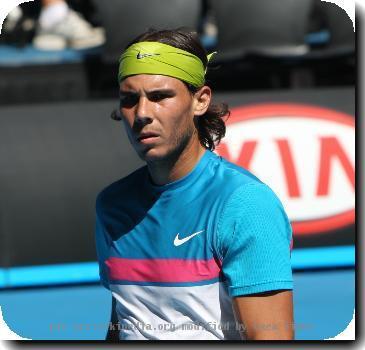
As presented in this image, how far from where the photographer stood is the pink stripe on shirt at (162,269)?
2.20m

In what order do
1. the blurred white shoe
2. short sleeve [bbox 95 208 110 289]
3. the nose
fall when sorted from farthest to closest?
the blurred white shoe → short sleeve [bbox 95 208 110 289] → the nose

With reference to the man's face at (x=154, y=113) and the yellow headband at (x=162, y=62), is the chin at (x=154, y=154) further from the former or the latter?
the yellow headband at (x=162, y=62)

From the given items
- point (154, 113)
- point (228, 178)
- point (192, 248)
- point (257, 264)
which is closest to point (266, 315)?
point (257, 264)

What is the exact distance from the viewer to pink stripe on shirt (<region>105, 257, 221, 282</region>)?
2203 millimetres

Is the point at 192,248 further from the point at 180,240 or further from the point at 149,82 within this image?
the point at 149,82

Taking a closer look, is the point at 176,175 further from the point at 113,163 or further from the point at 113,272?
the point at 113,163

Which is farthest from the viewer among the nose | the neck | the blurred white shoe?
the blurred white shoe

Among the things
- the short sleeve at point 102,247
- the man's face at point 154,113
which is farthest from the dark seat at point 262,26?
the man's face at point 154,113

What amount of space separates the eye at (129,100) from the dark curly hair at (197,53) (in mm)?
155

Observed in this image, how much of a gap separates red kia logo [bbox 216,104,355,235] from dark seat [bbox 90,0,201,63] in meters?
0.75

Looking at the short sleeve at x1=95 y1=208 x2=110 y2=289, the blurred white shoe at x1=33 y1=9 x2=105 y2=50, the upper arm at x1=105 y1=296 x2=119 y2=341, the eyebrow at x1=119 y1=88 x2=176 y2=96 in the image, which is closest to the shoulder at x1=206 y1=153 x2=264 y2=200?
the eyebrow at x1=119 y1=88 x2=176 y2=96

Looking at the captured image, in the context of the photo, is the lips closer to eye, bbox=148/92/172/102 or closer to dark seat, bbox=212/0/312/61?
eye, bbox=148/92/172/102

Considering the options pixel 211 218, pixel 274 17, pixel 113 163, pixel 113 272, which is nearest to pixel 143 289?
pixel 113 272

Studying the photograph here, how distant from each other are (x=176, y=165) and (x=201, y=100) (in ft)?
0.69
